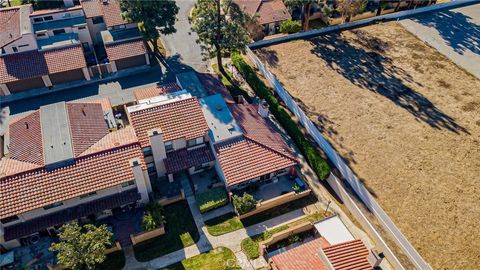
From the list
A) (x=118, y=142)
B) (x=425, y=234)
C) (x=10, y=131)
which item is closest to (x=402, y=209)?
(x=425, y=234)

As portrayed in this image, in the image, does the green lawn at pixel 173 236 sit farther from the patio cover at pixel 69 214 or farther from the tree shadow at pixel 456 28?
the tree shadow at pixel 456 28

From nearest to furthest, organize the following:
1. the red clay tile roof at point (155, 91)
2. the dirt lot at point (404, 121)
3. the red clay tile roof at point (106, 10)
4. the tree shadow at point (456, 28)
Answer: the dirt lot at point (404, 121) → the red clay tile roof at point (155, 91) → the red clay tile roof at point (106, 10) → the tree shadow at point (456, 28)

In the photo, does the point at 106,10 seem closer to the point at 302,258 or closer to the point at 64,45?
the point at 64,45

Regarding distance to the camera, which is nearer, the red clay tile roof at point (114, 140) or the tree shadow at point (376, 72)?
the red clay tile roof at point (114, 140)

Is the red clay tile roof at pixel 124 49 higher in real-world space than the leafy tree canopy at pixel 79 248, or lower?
higher

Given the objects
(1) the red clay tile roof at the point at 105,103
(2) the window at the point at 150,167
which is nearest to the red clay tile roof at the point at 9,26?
(1) the red clay tile roof at the point at 105,103

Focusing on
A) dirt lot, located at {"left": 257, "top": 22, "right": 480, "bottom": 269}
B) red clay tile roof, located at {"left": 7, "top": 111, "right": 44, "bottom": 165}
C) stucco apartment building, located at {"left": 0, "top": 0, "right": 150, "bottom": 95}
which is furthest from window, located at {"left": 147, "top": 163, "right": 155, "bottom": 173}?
dirt lot, located at {"left": 257, "top": 22, "right": 480, "bottom": 269}
